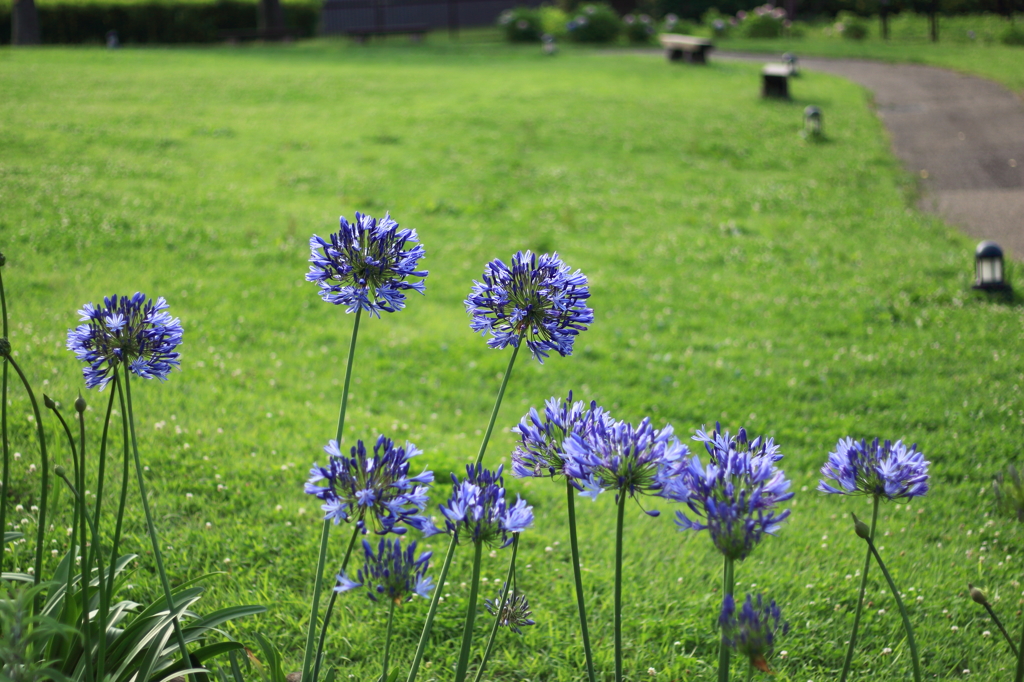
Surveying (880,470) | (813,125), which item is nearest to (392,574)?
(880,470)

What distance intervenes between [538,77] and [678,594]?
17942mm

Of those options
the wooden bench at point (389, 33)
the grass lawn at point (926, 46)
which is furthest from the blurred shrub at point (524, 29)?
the grass lawn at point (926, 46)

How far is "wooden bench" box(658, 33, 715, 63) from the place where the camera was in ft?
72.3

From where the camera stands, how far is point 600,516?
464cm

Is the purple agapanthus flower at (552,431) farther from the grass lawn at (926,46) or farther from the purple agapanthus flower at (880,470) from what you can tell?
the grass lawn at (926,46)

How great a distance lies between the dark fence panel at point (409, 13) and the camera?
109ft

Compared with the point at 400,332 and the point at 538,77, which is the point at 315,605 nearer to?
the point at 400,332

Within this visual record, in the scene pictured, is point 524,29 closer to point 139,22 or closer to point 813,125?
point 139,22

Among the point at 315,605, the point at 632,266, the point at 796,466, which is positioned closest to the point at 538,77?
the point at 632,266

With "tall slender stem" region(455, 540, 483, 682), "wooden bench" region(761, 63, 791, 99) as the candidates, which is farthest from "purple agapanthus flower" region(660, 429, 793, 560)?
"wooden bench" region(761, 63, 791, 99)

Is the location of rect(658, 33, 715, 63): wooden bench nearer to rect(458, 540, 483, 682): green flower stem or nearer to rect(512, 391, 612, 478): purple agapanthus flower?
rect(512, 391, 612, 478): purple agapanthus flower

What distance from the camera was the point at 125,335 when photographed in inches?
78.5

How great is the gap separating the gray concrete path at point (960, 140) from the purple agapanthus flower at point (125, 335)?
31.8 feet

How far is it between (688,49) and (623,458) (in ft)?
74.7
